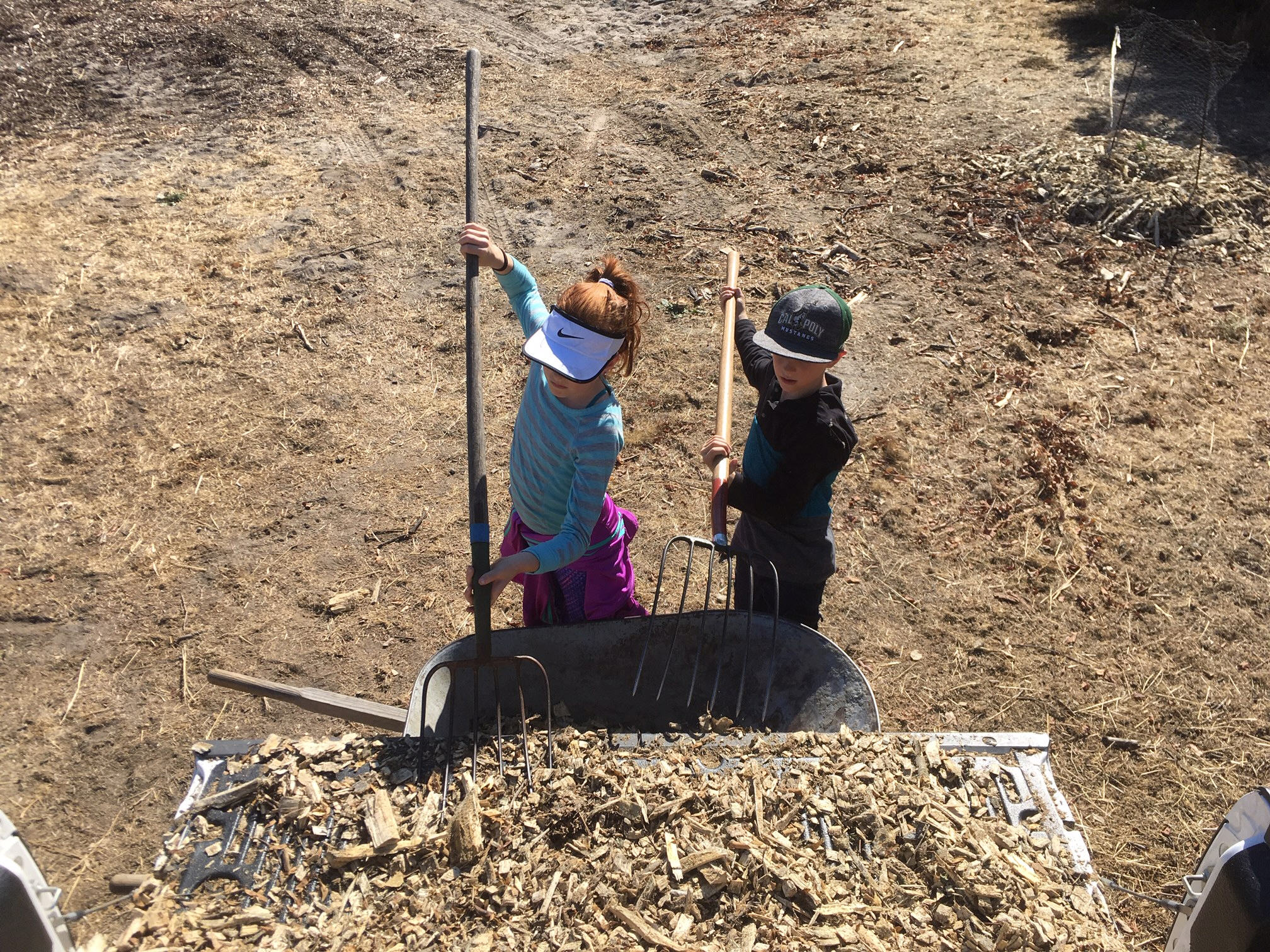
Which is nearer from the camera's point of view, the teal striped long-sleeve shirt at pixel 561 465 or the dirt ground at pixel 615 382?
the teal striped long-sleeve shirt at pixel 561 465

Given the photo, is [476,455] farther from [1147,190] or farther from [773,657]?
[1147,190]

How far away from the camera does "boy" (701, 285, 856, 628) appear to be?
2.70m

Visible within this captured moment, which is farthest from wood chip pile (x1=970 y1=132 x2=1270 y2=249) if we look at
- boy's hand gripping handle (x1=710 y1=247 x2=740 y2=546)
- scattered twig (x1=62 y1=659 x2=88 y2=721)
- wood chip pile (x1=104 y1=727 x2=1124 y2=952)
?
scattered twig (x1=62 y1=659 x2=88 y2=721)

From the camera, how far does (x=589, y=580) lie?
3.14 meters

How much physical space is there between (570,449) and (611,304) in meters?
0.48

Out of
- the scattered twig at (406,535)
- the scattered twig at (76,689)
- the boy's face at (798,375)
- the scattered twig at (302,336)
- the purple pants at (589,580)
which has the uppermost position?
the boy's face at (798,375)

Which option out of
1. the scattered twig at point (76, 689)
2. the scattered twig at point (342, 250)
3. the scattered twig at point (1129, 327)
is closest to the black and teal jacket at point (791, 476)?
the scattered twig at point (76, 689)

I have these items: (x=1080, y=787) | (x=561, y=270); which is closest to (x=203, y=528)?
(x=561, y=270)

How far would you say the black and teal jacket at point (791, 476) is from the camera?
109 inches

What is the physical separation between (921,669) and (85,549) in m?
4.39

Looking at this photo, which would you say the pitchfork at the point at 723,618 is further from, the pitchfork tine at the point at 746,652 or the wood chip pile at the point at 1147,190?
the wood chip pile at the point at 1147,190

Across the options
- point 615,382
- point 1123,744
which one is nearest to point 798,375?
point 1123,744

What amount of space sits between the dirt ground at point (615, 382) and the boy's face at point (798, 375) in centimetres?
188

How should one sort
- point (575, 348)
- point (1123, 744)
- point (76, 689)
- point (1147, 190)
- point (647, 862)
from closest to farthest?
point (647, 862)
point (575, 348)
point (1123, 744)
point (76, 689)
point (1147, 190)
